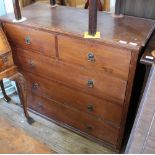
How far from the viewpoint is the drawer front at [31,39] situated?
144 centimetres

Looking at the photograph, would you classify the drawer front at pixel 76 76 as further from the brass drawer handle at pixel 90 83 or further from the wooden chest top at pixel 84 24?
the wooden chest top at pixel 84 24

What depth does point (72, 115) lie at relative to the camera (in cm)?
174

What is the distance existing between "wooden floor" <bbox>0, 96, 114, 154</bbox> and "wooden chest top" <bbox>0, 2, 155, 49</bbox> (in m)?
0.81

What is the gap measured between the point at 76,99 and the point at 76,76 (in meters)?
0.22

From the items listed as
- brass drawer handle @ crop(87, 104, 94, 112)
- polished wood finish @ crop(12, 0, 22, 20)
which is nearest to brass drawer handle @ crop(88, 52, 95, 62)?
brass drawer handle @ crop(87, 104, 94, 112)

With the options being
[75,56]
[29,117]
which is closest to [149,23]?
[75,56]

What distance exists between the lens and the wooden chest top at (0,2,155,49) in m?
1.23

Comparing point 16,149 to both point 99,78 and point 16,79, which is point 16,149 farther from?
point 16,79

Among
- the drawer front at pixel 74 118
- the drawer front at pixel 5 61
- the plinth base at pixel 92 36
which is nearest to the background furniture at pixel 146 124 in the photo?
the plinth base at pixel 92 36

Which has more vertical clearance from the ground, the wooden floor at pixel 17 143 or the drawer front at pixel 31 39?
the drawer front at pixel 31 39

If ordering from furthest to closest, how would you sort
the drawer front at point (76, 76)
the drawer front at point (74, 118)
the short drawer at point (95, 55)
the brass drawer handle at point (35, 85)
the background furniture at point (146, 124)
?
the brass drawer handle at point (35, 85)
the drawer front at point (74, 118)
the drawer front at point (76, 76)
the short drawer at point (95, 55)
the background furniture at point (146, 124)

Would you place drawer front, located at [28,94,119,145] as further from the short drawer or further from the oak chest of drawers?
the short drawer

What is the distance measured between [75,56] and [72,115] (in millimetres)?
578

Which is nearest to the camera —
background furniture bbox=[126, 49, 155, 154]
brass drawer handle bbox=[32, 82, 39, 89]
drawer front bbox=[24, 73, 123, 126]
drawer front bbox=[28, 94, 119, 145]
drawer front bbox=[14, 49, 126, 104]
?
background furniture bbox=[126, 49, 155, 154]
